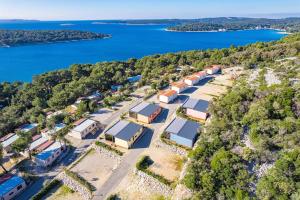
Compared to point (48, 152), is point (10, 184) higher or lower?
lower

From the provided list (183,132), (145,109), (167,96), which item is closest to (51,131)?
(145,109)

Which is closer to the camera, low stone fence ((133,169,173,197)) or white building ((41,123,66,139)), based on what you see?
low stone fence ((133,169,173,197))

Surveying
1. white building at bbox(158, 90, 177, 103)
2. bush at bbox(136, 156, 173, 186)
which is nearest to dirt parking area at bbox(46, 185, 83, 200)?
bush at bbox(136, 156, 173, 186)

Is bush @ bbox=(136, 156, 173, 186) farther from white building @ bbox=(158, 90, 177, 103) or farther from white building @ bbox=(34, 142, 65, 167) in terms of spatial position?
white building @ bbox=(158, 90, 177, 103)

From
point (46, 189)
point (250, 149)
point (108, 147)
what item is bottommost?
point (46, 189)

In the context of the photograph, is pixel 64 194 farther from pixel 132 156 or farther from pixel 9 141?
pixel 9 141

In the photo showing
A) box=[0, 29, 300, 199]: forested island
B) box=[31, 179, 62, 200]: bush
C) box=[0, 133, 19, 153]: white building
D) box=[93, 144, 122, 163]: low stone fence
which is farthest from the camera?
box=[0, 133, 19, 153]: white building

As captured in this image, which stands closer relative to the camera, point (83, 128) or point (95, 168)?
point (95, 168)

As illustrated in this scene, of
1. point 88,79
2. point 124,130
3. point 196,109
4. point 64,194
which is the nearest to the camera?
point 64,194
